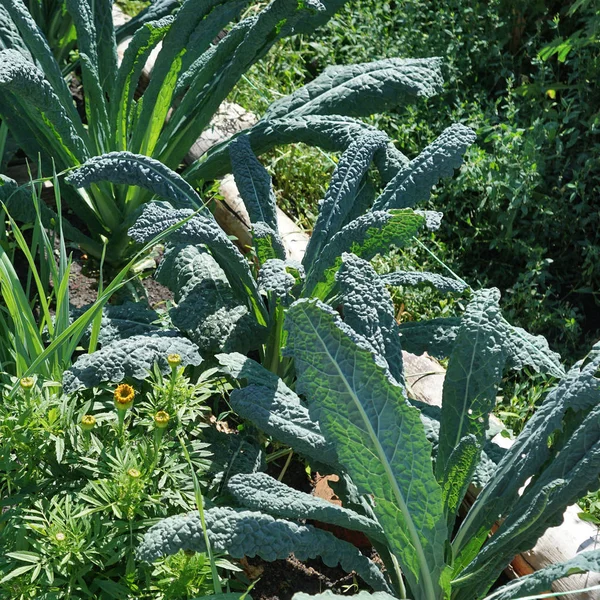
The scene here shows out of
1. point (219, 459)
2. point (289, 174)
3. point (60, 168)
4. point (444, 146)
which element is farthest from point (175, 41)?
point (219, 459)

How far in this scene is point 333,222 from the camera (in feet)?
8.65

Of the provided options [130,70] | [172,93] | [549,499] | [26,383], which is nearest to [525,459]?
[549,499]

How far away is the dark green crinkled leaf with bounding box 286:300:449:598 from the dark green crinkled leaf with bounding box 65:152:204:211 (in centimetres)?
77

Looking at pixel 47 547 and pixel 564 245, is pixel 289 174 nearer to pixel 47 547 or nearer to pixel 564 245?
pixel 564 245

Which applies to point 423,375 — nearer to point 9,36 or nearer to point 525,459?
point 525,459

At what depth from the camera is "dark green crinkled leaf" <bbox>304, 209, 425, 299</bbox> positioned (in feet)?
7.67

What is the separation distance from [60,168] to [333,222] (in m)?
1.07

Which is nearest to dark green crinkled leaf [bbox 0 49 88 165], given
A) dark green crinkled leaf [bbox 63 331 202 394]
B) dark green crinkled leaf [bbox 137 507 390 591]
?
dark green crinkled leaf [bbox 63 331 202 394]

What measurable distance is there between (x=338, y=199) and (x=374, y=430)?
0.97 m

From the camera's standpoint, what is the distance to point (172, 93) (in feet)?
9.87

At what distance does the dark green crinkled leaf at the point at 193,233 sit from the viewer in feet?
7.59

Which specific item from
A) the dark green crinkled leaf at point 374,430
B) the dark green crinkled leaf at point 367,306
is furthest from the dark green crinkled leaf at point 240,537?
the dark green crinkled leaf at point 367,306

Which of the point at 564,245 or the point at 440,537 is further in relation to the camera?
the point at 564,245

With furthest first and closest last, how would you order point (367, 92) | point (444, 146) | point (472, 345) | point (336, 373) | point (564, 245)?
point (564, 245), point (367, 92), point (444, 146), point (472, 345), point (336, 373)
